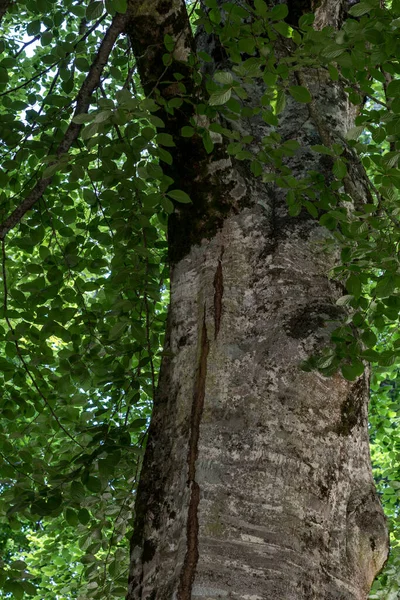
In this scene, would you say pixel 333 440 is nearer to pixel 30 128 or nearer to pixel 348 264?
pixel 348 264

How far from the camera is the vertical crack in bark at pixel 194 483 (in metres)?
2.12

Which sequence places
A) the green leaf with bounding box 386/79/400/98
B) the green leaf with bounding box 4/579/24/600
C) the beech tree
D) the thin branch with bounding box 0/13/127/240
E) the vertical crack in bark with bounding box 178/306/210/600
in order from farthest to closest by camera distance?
1. the green leaf with bounding box 4/579/24/600
2. the thin branch with bounding box 0/13/127/240
3. the green leaf with bounding box 386/79/400/98
4. the beech tree
5. the vertical crack in bark with bounding box 178/306/210/600

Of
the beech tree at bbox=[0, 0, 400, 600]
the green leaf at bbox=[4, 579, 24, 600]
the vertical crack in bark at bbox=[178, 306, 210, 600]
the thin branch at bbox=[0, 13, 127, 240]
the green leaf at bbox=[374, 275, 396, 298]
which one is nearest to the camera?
the vertical crack in bark at bbox=[178, 306, 210, 600]

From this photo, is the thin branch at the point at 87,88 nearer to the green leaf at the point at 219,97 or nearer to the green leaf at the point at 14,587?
the green leaf at the point at 219,97

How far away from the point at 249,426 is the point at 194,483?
0.24 metres

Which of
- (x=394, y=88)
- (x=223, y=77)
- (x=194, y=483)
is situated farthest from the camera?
(x=394, y=88)

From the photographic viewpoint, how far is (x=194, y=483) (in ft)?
7.59

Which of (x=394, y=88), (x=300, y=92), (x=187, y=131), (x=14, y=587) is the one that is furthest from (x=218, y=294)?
(x=14, y=587)

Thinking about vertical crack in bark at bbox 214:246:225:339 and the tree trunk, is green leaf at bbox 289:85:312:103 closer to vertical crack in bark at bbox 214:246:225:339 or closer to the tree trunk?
the tree trunk

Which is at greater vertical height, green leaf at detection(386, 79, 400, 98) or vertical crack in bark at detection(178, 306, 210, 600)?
green leaf at detection(386, 79, 400, 98)

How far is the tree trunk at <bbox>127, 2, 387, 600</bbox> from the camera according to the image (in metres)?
2.17

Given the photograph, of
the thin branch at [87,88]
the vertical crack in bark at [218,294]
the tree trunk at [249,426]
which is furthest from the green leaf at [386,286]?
the thin branch at [87,88]

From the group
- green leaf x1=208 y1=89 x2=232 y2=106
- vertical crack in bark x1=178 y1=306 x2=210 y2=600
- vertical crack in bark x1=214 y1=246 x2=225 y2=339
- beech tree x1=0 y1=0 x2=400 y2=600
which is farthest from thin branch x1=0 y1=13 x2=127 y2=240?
vertical crack in bark x1=178 y1=306 x2=210 y2=600

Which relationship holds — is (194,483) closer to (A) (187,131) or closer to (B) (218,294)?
(B) (218,294)
